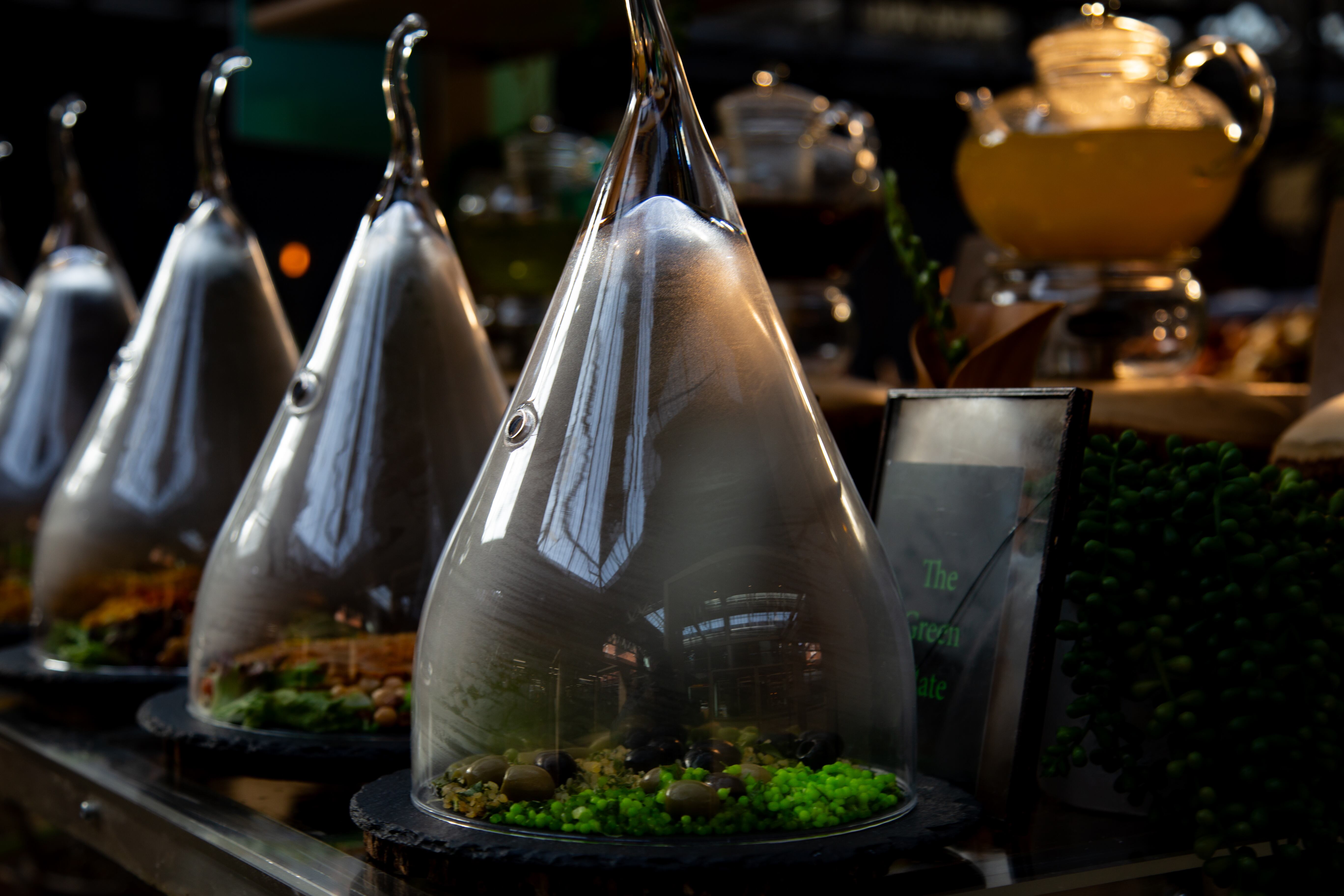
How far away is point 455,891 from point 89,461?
2.01 feet

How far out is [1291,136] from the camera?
27.6ft

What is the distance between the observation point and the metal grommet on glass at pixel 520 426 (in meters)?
0.62

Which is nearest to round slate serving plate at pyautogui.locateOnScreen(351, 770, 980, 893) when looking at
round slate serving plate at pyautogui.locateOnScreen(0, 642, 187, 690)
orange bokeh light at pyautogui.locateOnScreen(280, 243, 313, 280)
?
round slate serving plate at pyautogui.locateOnScreen(0, 642, 187, 690)

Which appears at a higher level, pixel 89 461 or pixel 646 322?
pixel 646 322

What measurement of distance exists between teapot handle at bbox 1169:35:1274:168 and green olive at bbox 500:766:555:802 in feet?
2.53

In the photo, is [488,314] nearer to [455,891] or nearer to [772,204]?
[772,204]

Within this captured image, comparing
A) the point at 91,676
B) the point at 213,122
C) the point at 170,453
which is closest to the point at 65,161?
the point at 213,122

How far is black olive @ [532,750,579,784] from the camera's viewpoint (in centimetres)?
57

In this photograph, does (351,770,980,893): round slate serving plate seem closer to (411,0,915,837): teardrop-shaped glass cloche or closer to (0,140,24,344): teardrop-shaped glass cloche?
(411,0,915,837): teardrop-shaped glass cloche

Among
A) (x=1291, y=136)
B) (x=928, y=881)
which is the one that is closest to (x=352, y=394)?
(x=928, y=881)

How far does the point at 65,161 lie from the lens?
1.32 metres

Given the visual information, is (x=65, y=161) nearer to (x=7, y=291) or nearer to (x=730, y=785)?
(x=7, y=291)

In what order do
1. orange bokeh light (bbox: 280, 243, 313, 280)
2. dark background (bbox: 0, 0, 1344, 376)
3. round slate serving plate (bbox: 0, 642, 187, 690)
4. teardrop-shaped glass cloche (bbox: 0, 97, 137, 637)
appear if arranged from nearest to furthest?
round slate serving plate (bbox: 0, 642, 187, 690)
teardrop-shaped glass cloche (bbox: 0, 97, 137, 637)
dark background (bbox: 0, 0, 1344, 376)
orange bokeh light (bbox: 280, 243, 313, 280)

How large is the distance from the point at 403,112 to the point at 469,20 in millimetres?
823
